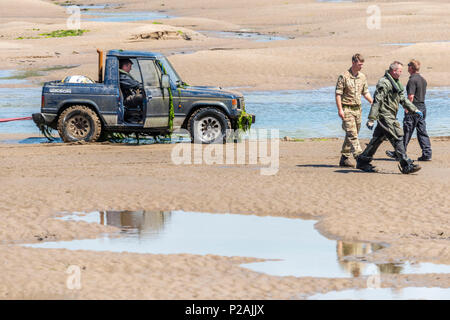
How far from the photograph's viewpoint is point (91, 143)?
738 inches

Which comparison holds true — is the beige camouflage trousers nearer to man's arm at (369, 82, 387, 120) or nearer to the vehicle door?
man's arm at (369, 82, 387, 120)

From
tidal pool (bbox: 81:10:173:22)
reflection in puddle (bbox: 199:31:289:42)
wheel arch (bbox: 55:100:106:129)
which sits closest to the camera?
wheel arch (bbox: 55:100:106:129)

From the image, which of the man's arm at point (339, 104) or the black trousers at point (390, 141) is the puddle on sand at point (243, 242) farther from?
the black trousers at point (390, 141)

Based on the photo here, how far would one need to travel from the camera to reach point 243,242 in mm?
10195

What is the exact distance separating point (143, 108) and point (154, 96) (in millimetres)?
350

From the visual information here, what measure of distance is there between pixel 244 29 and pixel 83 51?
19.7m

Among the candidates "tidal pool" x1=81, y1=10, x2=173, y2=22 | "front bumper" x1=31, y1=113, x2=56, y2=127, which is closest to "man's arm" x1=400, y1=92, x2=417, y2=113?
"front bumper" x1=31, y1=113, x2=56, y2=127

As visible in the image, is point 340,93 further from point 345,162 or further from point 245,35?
point 245,35

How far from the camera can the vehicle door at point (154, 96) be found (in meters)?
18.0

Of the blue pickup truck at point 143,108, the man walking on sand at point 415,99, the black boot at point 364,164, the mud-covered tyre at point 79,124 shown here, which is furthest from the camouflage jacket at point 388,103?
the mud-covered tyre at point 79,124

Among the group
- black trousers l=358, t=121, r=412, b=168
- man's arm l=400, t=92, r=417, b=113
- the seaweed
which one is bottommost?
black trousers l=358, t=121, r=412, b=168

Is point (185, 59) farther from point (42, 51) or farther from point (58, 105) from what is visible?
point (58, 105)

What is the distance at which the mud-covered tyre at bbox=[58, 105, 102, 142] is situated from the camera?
723 inches
